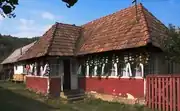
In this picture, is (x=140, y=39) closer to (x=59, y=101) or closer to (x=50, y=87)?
(x=59, y=101)

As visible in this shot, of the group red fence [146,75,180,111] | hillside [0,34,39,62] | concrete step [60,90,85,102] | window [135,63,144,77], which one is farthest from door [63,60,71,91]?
hillside [0,34,39,62]

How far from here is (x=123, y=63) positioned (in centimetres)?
1877

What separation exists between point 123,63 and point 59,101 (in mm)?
4877

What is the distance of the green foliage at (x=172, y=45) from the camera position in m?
16.5

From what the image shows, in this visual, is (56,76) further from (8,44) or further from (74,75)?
(8,44)

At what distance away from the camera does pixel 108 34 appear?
21.7 meters

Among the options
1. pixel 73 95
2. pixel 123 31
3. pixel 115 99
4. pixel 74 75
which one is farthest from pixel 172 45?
pixel 74 75

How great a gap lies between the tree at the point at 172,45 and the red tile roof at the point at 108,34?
51cm

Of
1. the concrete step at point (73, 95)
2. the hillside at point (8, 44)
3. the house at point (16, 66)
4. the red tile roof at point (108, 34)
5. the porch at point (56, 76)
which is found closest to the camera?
the red tile roof at point (108, 34)

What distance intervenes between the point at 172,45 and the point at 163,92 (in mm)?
2675

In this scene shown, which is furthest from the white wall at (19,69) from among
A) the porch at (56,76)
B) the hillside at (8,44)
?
the hillside at (8,44)

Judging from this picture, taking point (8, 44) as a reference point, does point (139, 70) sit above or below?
below

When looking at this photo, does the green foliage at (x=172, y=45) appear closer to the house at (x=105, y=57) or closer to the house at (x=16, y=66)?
the house at (x=105, y=57)

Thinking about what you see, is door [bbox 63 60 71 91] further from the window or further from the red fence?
the red fence
